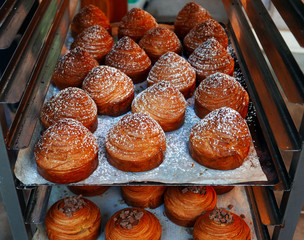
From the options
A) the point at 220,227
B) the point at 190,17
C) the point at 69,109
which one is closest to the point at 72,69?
the point at 69,109

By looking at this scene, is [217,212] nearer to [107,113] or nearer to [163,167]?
[163,167]

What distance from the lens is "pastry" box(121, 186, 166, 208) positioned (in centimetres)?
205

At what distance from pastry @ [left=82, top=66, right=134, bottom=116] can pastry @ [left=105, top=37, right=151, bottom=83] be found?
20 cm

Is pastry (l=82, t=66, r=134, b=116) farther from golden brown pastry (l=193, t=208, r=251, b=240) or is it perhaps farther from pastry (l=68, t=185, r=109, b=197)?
→ golden brown pastry (l=193, t=208, r=251, b=240)

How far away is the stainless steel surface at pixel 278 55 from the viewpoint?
1.44 meters

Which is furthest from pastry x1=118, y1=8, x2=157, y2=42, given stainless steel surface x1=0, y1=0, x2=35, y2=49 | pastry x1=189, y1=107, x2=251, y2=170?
pastry x1=189, y1=107, x2=251, y2=170

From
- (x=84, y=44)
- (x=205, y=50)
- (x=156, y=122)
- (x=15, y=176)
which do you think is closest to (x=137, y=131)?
(x=156, y=122)

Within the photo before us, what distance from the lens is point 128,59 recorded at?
90.7 inches

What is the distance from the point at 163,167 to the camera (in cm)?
177

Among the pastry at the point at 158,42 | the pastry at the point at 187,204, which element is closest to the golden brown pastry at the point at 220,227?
the pastry at the point at 187,204

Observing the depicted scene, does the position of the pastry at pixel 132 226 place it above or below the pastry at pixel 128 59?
below

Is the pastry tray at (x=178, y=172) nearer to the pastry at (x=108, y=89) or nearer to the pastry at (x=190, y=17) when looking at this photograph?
the pastry at (x=108, y=89)

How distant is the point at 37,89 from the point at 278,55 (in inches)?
41.6

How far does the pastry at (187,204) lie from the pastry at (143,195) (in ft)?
0.22
